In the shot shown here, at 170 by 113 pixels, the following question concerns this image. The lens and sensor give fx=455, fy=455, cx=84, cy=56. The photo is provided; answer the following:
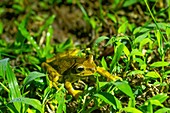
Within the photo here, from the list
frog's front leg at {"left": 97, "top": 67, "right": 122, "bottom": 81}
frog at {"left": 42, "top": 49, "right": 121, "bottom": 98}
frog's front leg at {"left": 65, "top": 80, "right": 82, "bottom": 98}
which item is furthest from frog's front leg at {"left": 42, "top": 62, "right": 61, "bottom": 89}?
frog's front leg at {"left": 97, "top": 67, "right": 122, "bottom": 81}

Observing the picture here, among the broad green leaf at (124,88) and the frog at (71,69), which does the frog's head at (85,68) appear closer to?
the frog at (71,69)

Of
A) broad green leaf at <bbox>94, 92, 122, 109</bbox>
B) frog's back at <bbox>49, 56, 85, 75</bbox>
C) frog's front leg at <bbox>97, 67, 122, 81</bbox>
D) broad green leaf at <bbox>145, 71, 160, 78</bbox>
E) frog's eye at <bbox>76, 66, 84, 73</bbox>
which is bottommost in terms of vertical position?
broad green leaf at <bbox>94, 92, 122, 109</bbox>

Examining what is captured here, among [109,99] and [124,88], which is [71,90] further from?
[124,88]

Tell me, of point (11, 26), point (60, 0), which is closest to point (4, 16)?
point (11, 26)

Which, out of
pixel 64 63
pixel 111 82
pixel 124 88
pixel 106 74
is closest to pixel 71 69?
pixel 64 63

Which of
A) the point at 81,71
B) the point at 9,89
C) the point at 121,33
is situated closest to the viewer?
the point at 9,89

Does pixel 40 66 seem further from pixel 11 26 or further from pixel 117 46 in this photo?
pixel 11 26

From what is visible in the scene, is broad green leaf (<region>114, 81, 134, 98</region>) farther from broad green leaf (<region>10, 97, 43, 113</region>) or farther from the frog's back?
the frog's back

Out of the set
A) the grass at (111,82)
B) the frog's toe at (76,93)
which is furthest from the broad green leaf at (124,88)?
the frog's toe at (76,93)

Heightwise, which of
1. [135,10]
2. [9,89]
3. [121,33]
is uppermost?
[135,10]
